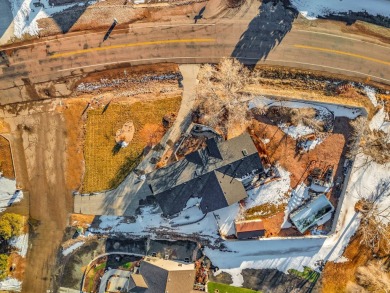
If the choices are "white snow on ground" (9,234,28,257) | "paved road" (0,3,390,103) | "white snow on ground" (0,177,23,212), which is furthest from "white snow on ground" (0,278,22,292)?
"paved road" (0,3,390,103)

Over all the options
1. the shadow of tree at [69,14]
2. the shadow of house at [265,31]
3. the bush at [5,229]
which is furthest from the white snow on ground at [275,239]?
the shadow of tree at [69,14]

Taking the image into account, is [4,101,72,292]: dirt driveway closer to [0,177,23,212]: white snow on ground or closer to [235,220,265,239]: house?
[0,177,23,212]: white snow on ground

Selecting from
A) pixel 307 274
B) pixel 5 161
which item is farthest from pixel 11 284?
pixel 307 274

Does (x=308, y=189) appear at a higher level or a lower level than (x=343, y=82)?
lower

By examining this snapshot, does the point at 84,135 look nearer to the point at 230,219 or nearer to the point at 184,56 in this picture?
the point at 184,56

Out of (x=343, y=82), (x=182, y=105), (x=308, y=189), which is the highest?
(x=343, y=82)

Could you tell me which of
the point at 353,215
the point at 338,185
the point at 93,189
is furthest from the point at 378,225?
the point at 93,189
